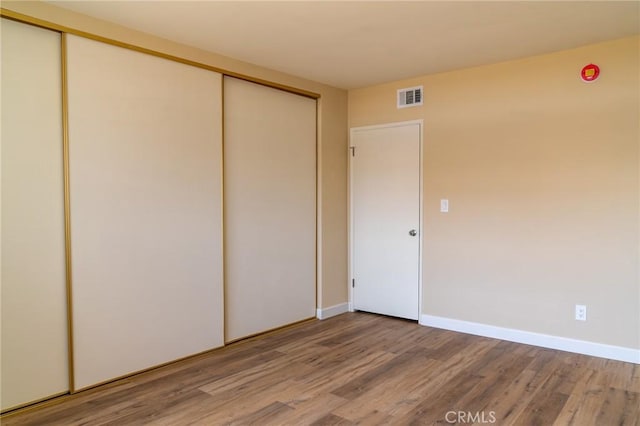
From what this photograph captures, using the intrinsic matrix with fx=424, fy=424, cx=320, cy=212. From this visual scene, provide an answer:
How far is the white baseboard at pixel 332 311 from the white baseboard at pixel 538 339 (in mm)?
941

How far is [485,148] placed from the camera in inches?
157

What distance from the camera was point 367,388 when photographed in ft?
9.68

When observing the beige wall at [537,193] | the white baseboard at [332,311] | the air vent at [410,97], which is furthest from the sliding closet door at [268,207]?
the beige wall at [537,193]

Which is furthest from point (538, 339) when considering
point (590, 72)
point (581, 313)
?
point (590, 72)

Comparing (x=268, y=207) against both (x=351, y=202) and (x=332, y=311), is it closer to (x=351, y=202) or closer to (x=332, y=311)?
(x=351, y=202)

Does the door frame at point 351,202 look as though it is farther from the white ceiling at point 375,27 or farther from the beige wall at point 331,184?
the white ceiling at point 375,27

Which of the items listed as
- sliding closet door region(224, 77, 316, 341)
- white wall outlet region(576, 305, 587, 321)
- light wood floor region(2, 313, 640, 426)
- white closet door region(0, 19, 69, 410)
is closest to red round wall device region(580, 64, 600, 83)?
white wall outlet region(576, 305, 587, 321)

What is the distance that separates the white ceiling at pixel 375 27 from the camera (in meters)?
2.70

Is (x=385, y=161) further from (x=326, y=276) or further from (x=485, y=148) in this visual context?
(x=326, y=276)

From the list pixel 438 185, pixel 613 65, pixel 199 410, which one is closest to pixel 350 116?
pixel 438 185

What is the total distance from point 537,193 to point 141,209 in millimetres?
3272

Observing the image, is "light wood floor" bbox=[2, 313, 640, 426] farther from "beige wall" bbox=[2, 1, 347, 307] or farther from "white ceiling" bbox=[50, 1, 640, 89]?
"white ceiling" bbox=[50, 1, 640, 89]

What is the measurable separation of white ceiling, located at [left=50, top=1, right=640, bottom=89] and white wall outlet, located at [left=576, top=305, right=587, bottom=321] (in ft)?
7.05

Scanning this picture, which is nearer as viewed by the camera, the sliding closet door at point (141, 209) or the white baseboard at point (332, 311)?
the sliding closet door at point (141, 209)
